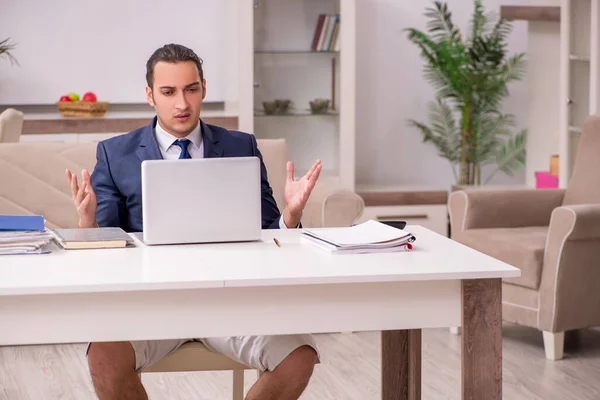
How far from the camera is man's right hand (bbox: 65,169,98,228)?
240 cm

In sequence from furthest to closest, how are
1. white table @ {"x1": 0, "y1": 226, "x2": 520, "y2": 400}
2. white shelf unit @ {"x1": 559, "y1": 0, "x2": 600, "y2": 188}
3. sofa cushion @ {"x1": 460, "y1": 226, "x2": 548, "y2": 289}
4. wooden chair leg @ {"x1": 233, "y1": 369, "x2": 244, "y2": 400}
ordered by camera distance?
1. white shelf unit @ {"x1": 559, "y1": 0, "x2": 600, "y2": 188}
2. sofa cushion @ {"x1": 460, "y1": 226, "x2": 548, "y2": 289}
3. wooden chair leg @ {"x1": 233, "y1": 369, "x2": 244, "y2": 400}
4. white table @ {"x1": 0, "y1": 226, "x2": 520, "y2": 400}

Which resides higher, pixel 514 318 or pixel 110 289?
pixel 110 289

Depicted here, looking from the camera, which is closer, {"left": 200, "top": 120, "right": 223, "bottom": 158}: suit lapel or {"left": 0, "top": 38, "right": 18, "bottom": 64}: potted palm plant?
{"left": 200, "top": 120, "right": 223, "bottom": 158}: suit lapel

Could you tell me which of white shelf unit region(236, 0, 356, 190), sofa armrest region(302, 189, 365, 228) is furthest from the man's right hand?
white shelf unit region(236, 0, 356, 190)

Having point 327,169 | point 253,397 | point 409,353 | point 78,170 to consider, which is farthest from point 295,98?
point 253,397

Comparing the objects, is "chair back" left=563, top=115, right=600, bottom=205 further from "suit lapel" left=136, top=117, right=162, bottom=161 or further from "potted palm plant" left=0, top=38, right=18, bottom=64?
"potted palm plant" left=0, top=38, right=18, bottom=64

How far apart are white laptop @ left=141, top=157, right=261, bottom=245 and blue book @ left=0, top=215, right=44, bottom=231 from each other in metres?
0.27

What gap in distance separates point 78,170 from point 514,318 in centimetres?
187

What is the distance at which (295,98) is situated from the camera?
577cm

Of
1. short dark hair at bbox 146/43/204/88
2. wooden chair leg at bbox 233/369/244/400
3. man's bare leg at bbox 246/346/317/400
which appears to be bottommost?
wooden chair leg at bbox 233/369/244/400

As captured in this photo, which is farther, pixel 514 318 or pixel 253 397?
pixel 514 318

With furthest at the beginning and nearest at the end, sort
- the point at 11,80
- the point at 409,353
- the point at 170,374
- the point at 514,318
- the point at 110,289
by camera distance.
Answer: the point at 11,80, the point at 514,318, the point at 170,374, the point at 409,353, the point at 110,289

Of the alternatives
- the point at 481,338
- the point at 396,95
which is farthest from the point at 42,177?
A: the point at 396,95

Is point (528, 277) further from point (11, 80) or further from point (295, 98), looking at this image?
point (11, 80)
